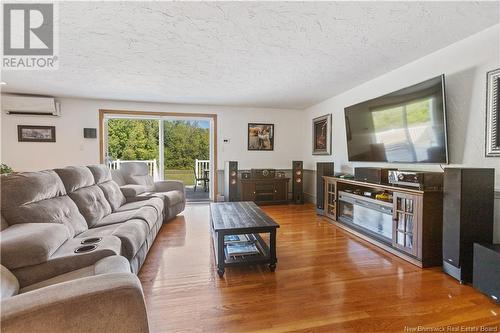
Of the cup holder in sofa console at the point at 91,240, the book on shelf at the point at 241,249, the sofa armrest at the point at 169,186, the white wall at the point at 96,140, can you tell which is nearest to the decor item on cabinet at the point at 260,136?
the white wall at the point at 96,140

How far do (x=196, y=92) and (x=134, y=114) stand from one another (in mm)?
1713

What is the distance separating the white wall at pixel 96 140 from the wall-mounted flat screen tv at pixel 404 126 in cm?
231

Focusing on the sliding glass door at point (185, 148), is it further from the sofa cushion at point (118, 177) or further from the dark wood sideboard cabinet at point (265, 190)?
the sofa cushion at point (118, 177)

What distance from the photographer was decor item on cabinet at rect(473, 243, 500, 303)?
1.71 metres

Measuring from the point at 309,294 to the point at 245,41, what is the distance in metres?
2.35

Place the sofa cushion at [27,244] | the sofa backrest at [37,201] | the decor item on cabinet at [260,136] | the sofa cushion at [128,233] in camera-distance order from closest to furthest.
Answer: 1. the sofa cushion at [27,244]
2. the sofa backrest at [37,201]
3. the sofa cushion at [128,233]
4. the decor item on cabinet at [260,136]

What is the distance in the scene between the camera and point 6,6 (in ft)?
6.05

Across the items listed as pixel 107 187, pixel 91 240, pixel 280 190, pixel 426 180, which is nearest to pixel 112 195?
pixel 107 187

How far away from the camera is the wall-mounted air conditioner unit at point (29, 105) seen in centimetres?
446

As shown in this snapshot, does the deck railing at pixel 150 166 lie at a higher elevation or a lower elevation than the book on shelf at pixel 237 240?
higher

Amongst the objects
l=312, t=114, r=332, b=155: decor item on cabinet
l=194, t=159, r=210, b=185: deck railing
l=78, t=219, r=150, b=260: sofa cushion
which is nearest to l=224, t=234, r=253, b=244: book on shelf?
l=78, t=219, r=150, b=260: sofa cushion

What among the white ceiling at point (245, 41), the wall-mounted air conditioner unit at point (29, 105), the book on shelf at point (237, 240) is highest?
the white ceiling at point (245, 41)

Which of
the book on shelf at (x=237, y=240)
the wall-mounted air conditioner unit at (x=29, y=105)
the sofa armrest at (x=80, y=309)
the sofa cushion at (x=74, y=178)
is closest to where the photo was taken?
the sofa armrest at (x=80, y=309)

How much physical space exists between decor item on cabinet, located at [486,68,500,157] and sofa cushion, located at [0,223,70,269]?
341cm
